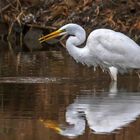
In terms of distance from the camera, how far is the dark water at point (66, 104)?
9141 millimetres

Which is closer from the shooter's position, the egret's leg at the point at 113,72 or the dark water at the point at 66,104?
the dark water at the point at 66,104

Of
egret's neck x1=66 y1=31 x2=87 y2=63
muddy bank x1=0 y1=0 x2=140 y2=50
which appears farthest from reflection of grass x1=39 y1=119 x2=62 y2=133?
Result: muddy bank x1=0 y1=0 x2=140 y2=50

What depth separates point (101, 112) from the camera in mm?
10547

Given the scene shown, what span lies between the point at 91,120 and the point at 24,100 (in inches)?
89.3

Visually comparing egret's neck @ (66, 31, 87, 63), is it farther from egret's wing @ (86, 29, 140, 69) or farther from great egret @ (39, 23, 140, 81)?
egret's wing @ (86, 29, 140, 69)

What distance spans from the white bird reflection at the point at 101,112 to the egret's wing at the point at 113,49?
7.25ft

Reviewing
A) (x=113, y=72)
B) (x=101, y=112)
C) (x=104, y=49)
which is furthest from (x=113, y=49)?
(x=101, y=112)

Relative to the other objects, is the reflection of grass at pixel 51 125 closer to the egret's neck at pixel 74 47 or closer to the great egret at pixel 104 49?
the great egret at pixel 104 49

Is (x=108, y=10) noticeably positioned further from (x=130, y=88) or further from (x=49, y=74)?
(x=130, y=88)

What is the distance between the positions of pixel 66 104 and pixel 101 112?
1.11 meters

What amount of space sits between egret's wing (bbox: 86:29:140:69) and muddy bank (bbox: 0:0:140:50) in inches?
501

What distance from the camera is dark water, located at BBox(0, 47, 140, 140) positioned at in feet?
30.0

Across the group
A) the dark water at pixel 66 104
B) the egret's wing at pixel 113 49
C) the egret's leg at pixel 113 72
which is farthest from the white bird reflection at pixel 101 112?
the egret's wing at pixel 113 49

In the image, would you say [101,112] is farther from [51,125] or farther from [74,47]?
[74,47]
